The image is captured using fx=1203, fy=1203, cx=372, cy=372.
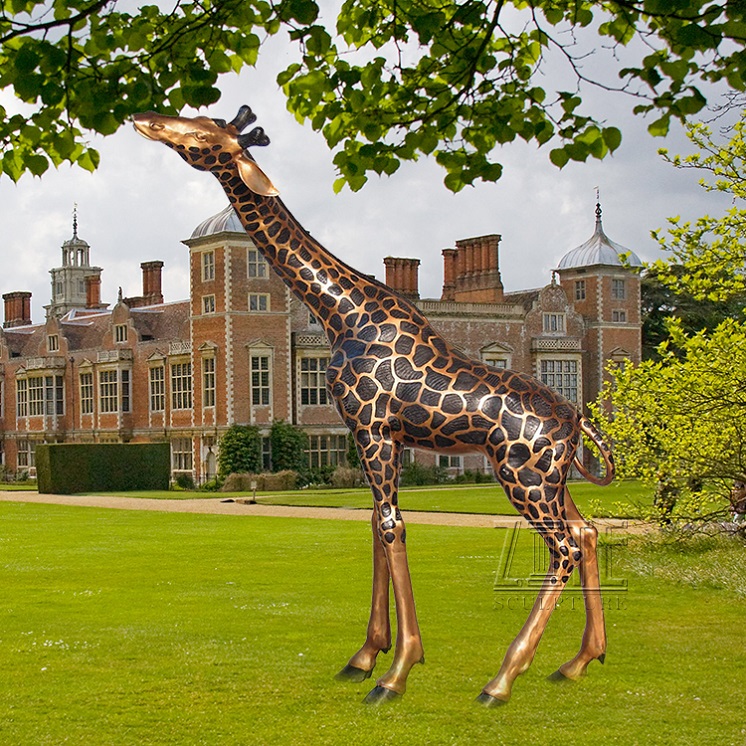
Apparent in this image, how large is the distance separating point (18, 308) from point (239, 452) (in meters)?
22.0

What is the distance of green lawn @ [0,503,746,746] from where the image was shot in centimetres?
693

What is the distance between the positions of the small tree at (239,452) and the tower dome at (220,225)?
563 centimetres

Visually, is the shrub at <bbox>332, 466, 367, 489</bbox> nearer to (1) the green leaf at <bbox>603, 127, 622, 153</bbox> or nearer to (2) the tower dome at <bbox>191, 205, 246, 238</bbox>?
(2) the tower dome at <bbox>191, 205, 246, 238</bbox>

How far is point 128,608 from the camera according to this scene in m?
11.0

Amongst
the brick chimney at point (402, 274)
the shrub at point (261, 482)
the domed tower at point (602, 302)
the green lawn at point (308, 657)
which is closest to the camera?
the green lawn at point (308, 657)

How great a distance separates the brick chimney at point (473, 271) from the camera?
40.6 meters

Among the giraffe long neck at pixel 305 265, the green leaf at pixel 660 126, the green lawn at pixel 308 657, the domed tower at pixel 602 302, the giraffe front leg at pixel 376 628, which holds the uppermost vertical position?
the domed tower at pixel 602 302

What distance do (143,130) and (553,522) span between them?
3396 mm

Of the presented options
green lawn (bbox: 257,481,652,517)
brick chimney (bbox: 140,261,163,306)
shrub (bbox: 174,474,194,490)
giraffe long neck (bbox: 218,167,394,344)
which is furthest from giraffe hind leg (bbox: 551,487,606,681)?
brick chimney (bbox: 140,261,163,306)

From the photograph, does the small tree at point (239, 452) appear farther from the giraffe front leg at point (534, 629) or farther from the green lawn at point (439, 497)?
the giraffe front leg at point (534, 629)

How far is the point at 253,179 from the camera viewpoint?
7473 millimetres

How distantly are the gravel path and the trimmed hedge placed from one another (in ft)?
3.06

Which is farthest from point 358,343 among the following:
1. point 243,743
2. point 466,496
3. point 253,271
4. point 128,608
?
point 253,271

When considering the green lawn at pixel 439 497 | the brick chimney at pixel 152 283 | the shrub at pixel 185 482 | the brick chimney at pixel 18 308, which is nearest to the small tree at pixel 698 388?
the green lawn at pixel 439 497
